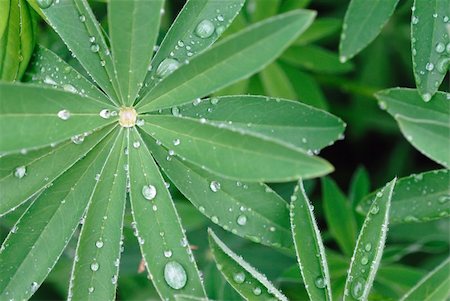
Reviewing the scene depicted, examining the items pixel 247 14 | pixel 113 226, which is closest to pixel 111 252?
pixel 113 226

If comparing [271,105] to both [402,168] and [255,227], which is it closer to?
[255,227]

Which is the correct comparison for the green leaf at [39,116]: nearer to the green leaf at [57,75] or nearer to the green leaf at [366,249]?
the green leaf at [57,75]

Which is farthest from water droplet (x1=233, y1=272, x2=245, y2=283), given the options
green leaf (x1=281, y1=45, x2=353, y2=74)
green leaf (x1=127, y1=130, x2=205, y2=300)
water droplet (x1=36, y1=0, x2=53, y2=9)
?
green leaf (x1=281, y1=45, x2=353, y2=74)

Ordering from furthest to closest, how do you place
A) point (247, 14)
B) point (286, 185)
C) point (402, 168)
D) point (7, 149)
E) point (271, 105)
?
point (402, 168), point (286, 185), point (247, 14), point (271, 105), point (7, 149)

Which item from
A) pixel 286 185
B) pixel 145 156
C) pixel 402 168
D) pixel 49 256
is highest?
pixel 145 156

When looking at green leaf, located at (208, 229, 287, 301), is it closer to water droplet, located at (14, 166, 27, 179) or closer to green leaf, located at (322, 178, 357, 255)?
water droplet, located at (14, 166, 27, 179)
